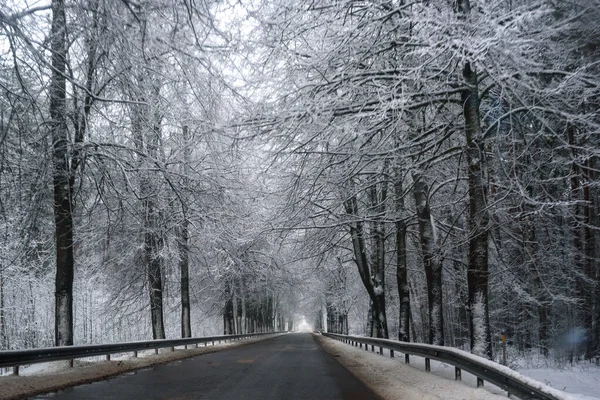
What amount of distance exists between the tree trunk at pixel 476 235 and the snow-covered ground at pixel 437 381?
104 cm

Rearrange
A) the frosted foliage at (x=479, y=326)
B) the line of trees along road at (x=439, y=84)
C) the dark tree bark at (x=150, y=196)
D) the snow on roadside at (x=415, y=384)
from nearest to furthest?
the snow on roadside at (x=415, y=384) < the line of trees along road at (x=439, y=84) < the frosted foliage at (x=479, y=326) < the dark tree bark at (x=150, y=196)

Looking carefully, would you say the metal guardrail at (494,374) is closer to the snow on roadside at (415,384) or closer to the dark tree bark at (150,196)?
the snow on roadside at (415,384)

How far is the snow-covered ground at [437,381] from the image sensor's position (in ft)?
24.5

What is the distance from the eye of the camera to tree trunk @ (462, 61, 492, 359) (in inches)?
407

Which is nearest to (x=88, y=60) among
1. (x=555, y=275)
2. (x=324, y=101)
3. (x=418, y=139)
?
(x=324, y=101)

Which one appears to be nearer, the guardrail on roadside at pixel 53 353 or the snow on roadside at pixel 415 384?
the snow on roadside at pixel 415 384

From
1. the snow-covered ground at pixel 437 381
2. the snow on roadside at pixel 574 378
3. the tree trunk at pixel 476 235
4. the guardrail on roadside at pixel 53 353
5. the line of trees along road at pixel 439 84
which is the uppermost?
the line of trees along road at pixel 439 84

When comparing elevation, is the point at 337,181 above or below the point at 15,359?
above

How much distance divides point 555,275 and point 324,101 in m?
15.9

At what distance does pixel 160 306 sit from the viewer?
2236cm

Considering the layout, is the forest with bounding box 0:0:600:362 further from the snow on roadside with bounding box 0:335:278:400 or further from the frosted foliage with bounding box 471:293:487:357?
the snow on roadside with bounding box 0:335:278:400

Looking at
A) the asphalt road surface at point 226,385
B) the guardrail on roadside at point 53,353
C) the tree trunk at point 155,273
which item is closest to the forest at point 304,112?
the tree trunk at point 155,273

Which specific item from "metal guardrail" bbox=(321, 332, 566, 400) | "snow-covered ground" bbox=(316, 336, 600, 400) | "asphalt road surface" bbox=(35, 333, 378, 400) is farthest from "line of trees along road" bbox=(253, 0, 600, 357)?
"asphalt road surface" bbox=(35, 333, 378, 400)

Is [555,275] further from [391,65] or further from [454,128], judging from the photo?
[391,65]
